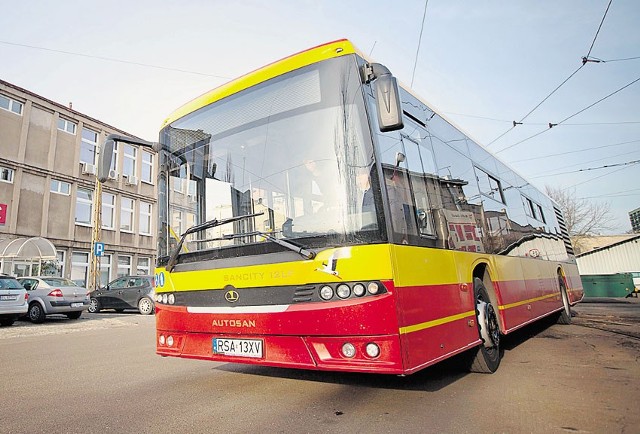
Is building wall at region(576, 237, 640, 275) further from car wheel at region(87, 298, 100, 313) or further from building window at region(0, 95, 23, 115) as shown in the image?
building window at region(0, 95, 23, 115)

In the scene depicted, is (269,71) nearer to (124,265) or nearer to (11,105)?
(11,105)

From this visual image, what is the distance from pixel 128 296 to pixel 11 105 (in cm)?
1337

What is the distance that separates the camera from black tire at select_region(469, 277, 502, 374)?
472cm

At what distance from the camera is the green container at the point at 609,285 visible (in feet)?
76.8

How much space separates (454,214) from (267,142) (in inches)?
88.8

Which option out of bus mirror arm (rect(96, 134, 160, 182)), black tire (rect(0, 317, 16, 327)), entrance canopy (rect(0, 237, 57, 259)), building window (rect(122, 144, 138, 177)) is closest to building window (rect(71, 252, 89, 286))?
entrance canopy (rect(0, 237, 57, 259))

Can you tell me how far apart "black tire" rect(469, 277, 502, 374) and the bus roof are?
298 cm

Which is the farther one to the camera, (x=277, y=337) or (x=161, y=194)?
(x=161, y=194)

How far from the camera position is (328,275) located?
3262 mm

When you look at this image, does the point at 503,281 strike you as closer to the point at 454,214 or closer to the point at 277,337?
the point at 454,214

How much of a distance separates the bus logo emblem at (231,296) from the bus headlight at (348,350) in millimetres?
1120

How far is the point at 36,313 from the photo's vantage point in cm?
1347

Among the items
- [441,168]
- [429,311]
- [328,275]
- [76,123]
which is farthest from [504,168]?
[76,123]

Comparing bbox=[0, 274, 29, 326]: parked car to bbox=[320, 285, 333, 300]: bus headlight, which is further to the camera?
bbox=[0, 274, 29, 326]: parked car
